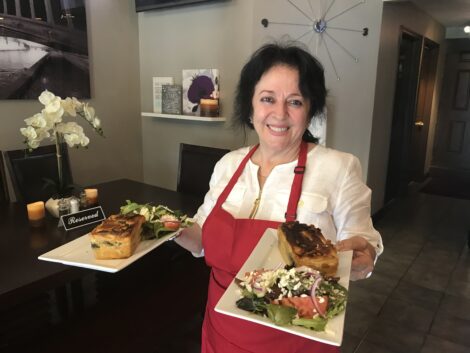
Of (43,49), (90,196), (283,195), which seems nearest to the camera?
→ (283,195)

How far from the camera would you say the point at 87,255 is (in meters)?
→ 1.09

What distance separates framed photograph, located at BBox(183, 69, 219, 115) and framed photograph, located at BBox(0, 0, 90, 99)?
2.86 feet

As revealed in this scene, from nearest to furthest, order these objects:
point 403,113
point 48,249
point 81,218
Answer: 1. point 48,249
2. point 81,218
3. point 403,113

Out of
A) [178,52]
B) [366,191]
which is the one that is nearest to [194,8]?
[178,52]

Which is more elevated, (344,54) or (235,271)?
(344,54)

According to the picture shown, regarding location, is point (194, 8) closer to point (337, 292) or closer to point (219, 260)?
point (219, 260)

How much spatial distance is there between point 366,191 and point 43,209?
4.92 ft

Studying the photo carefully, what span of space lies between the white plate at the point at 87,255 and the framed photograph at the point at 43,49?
2.24 meters

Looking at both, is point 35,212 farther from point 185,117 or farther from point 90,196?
point 185,117

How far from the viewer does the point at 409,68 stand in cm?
431

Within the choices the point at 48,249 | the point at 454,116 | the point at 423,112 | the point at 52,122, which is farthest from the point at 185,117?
the point at 454,116

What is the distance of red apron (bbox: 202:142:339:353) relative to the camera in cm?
100

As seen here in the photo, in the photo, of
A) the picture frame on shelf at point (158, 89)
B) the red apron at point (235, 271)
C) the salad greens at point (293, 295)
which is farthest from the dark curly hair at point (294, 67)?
the picture frame on shelf at point (158, 89)

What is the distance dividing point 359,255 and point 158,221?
610 mm
